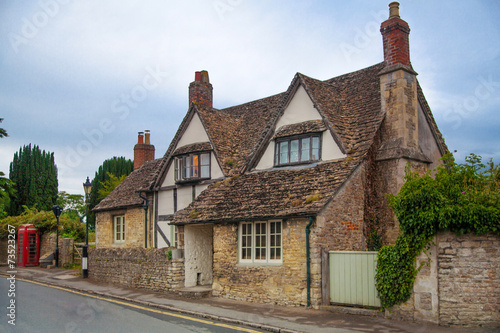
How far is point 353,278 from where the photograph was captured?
12047 mm

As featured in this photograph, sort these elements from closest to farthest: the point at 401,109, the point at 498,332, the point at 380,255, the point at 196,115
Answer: the point at 498,332 < the point at 380,255 < the point at 401,109 < the point at 196,115

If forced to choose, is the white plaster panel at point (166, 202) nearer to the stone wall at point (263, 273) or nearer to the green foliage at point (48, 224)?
the stone wall at point (263, 273)

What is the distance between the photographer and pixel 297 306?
13.0 meters

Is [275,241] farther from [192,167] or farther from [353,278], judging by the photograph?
[192,167]

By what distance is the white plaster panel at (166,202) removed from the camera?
2145 cm

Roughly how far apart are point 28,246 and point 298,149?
2046 cm

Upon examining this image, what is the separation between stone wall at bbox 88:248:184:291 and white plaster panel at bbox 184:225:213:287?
14.0 inches

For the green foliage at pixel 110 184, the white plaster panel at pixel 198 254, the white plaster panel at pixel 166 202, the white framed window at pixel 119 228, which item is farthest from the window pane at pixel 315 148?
the green foliage at pixel 110 184

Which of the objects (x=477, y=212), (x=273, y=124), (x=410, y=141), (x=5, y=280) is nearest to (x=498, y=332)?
(x=477, y=212)

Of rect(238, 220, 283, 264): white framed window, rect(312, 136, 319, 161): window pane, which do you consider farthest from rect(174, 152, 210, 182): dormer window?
rect(238, 220, 283, 264): white framed window

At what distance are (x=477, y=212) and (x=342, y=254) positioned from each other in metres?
3.91

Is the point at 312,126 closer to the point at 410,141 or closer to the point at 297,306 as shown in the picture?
the point at 410,141

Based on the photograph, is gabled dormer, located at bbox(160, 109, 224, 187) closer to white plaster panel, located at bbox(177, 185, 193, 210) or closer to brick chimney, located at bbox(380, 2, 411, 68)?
white plaster panel, located at bbox(177, 185, 193, 210)

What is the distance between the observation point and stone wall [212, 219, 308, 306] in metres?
13.2
